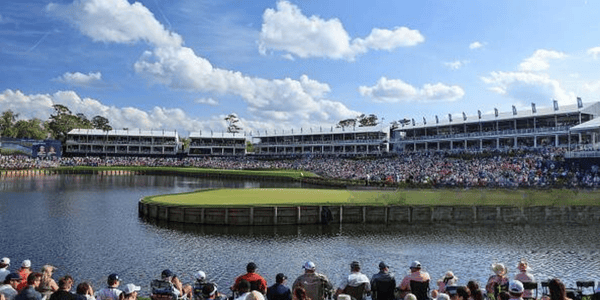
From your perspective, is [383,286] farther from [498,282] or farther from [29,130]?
[29,130]

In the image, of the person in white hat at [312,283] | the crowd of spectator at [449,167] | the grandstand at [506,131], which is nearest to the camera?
the person in white hat at [312,283]

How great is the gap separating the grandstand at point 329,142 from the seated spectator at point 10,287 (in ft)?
351

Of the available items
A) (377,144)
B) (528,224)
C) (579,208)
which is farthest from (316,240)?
(377,144)

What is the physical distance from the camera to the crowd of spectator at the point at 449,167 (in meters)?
51.7

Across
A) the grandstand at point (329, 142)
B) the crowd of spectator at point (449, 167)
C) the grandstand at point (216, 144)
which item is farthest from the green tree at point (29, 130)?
the grandstand at point (329, 142)

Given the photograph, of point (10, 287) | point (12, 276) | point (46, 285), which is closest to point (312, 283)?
point (46, 285)

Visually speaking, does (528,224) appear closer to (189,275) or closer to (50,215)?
(189,275)

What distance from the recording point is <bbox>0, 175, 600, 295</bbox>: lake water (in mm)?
22766

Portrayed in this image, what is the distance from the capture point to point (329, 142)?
134000 mm

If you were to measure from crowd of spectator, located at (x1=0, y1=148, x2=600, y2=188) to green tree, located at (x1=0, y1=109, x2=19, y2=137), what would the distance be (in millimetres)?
52272

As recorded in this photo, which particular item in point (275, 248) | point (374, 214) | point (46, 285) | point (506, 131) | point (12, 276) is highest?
point (506, 131)

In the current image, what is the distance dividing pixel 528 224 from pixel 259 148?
123 meters

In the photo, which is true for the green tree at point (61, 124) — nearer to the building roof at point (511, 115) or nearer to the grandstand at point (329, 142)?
the grandstand at point (329, 142)

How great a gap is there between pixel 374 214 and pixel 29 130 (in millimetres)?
167538
